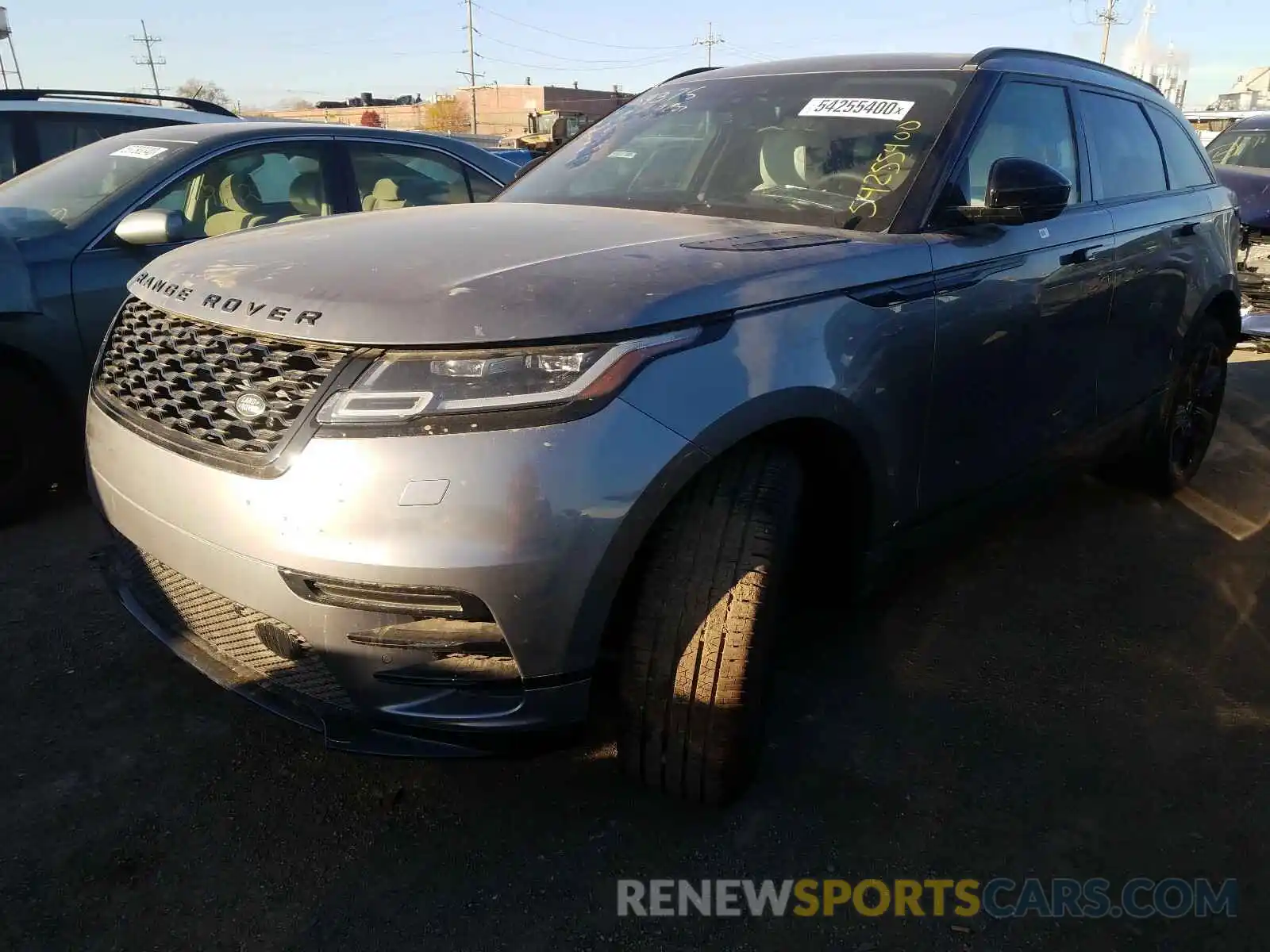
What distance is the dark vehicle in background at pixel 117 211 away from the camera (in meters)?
3.60

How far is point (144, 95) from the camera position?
7000 millimetres

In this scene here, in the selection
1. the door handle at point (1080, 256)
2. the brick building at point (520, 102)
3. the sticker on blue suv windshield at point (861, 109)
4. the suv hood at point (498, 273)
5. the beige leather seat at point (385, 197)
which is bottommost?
the brick building at point (520, 102)

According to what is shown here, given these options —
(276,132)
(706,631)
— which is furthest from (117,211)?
(706,631)

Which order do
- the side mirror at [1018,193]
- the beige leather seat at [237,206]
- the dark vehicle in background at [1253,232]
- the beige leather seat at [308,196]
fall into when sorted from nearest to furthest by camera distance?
1. the side mirror at [1018,193]
2. the beige leather seat at [237,206]
3. the beige leather seat at [308,196]
4. the dark vehicle in background at [1253,232]

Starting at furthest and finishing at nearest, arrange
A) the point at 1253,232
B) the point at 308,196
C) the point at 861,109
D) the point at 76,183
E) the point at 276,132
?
the point at 1253,232, the point at 308,196, the point at 276,132, the point at 76,183, the point at 861,109

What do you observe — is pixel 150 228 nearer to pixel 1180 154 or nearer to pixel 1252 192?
pixel 1180 154

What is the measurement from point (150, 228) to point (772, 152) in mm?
2412

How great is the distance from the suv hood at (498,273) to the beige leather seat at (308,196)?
211cm

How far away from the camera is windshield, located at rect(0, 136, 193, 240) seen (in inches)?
151

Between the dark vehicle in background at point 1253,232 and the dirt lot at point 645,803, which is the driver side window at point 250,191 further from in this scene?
the dark vehicle in background at point 1253,232

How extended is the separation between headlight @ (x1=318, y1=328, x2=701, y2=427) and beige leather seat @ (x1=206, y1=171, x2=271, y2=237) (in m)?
2.93

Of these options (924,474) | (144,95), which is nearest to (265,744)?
(924,474)

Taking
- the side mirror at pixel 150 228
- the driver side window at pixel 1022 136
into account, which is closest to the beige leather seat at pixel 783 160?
the driver side window at pixel 1022 136

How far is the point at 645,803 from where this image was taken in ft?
7.38
